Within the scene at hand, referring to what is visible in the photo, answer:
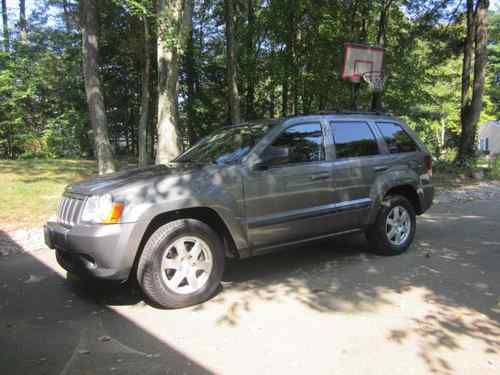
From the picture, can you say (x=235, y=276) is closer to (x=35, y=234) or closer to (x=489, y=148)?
(x=35, y=234)

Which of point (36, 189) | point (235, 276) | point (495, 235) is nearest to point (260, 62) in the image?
point (36, 189)

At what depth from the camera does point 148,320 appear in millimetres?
3609

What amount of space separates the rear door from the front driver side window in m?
0.24

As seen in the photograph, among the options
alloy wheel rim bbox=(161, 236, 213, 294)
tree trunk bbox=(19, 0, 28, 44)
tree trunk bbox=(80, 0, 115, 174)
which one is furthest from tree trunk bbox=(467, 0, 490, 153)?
tree trunk bbox=(19, 0, 28, 44)

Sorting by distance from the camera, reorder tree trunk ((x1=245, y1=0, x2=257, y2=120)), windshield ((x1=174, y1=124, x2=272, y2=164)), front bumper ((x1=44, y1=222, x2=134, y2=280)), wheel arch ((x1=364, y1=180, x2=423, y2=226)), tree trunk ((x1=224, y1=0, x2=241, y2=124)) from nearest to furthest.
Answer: front bumper ((x1=44, y1=222, x2=134, y2=280)) → windshield ((x1=174, y1=124, x2=272, y2=164)) → wheel arch ((x1=364, y1=180, x2=423, y2=226)) → tree trunk ((x1=224, y1=0, x2=241, y2=124)) → tree trunk ((x1=245, y1=0, x2=257, y2=120))

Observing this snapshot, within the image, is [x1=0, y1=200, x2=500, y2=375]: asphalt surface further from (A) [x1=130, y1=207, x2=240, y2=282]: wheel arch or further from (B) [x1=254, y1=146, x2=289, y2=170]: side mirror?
(B) [x1=254, y1=146, x2=289, y2=170]: side mirror

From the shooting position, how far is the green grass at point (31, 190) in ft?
23.5

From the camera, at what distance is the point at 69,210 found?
4012mm

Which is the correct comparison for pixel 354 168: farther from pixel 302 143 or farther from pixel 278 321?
pixel 278 321

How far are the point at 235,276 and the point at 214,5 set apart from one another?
19.5 metres

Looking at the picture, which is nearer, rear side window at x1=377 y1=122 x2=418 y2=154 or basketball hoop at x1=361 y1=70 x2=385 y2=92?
rear side window at x1=377 y1=122 x2=418 y2=154

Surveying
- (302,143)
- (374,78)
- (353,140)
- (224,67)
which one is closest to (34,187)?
(302,143)

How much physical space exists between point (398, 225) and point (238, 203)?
261cm

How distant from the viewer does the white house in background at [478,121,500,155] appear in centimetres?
4547
